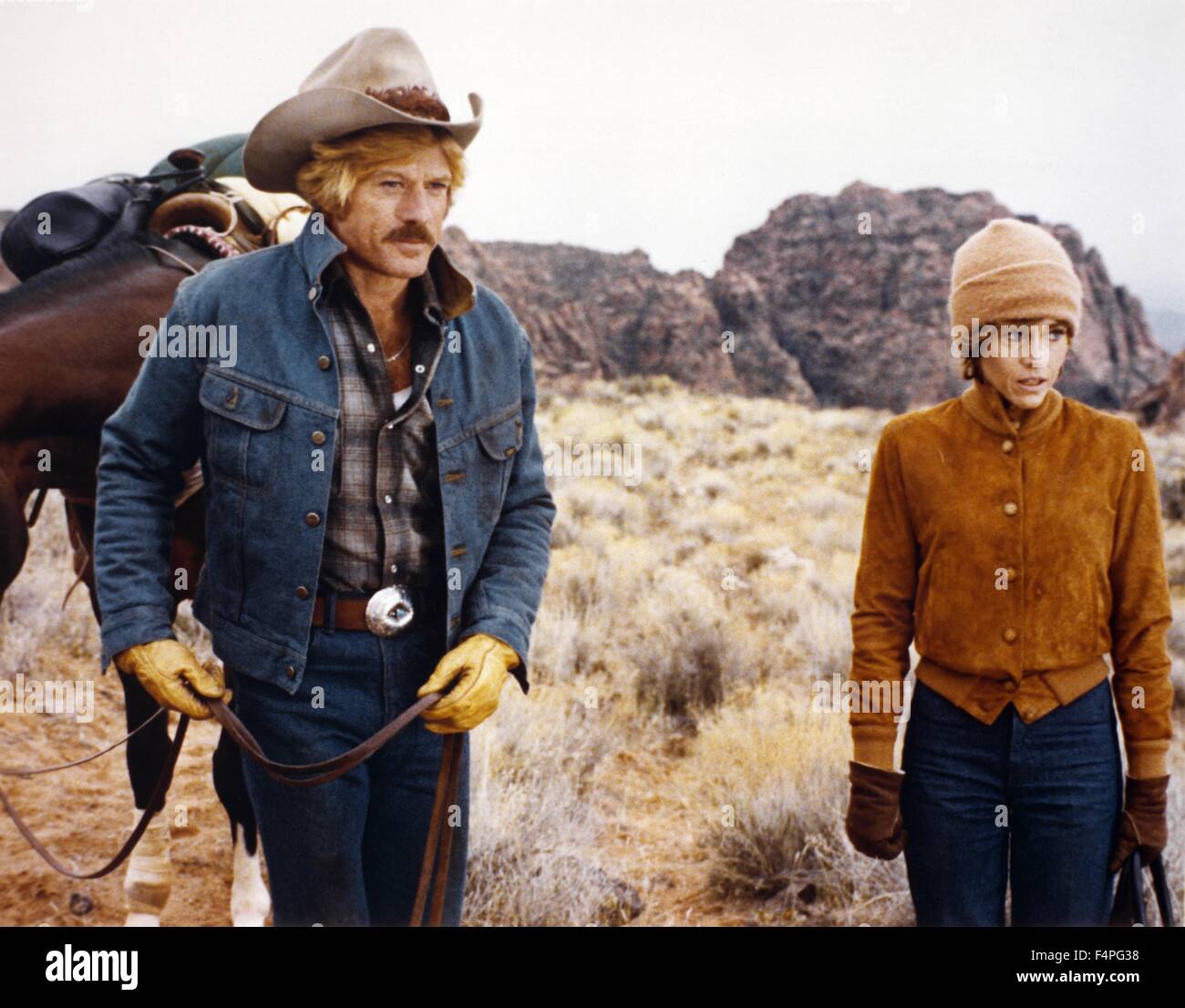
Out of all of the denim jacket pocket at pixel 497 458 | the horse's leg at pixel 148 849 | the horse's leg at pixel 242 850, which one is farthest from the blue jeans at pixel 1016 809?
the horse's leg at pixel 148 849

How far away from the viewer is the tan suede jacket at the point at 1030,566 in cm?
179

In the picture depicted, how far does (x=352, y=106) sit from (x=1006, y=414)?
1311 mm

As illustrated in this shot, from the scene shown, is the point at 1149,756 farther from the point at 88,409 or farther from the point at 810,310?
the point at 810,310

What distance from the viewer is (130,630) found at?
1756mm

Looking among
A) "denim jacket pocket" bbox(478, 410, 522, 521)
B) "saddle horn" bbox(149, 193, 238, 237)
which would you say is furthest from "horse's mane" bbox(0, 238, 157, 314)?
"denim jacket pocket" bbox(478, 410, 522, 521)

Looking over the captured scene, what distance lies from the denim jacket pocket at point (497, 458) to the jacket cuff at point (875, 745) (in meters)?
0.83

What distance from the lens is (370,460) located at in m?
1.83

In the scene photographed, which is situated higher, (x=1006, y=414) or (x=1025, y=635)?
(x=1006, y=414)

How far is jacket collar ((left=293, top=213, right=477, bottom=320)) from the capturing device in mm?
1795

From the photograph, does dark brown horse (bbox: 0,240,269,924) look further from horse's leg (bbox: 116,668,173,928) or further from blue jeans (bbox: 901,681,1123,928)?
blue jeans (bbox: 901,681,1123,928)

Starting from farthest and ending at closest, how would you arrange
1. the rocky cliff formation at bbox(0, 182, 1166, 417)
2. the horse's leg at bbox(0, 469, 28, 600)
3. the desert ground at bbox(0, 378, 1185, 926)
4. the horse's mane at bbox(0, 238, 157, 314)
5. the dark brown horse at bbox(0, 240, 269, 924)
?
the rocky cliff formation at bbox(0, 182, 1166, 417) → the desert ground at bbox(0, 378, 1185, 926) → the horse's mane at bbox(0, 238, 157, 314) → the dark brown horse at bbox(0, 240, 269, 924) → the horse's leg at bbox(0, 469, 28, 600)

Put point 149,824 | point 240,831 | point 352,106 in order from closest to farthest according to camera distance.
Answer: point 352,106
point 149,824
point 240,831

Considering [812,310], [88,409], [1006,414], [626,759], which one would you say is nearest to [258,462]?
[88,409]

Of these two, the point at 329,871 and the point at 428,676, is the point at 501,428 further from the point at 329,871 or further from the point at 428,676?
the point at 329,871
